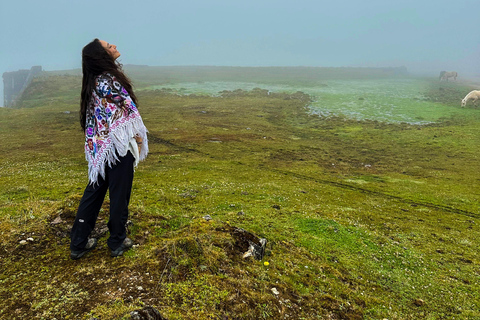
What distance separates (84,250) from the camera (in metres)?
5.92

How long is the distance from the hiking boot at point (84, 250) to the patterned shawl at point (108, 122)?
4.82 feet

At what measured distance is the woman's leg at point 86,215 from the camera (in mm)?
5801

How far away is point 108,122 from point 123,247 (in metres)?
2.87

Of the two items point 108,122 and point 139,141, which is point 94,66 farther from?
point 139,141

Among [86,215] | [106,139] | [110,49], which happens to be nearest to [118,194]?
[86,215]

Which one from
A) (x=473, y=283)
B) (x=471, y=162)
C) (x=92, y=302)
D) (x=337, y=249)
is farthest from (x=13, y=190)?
(x=471, y=162)

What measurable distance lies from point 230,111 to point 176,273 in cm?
4628

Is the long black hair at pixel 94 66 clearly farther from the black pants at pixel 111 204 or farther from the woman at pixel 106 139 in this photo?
the black pants at pixel 111 204

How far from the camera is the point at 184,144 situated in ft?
89.7

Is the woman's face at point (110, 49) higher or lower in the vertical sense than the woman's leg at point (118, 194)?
higher

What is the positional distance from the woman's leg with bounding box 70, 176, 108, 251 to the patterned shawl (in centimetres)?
22

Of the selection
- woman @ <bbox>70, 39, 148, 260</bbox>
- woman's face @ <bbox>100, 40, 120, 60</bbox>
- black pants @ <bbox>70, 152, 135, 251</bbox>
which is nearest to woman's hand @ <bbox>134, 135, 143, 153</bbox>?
woman @ <bbox>70, 39, 148, 260</bbox>

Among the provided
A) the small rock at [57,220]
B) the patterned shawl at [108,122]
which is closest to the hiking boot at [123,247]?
the patterned shawl at [108,122]

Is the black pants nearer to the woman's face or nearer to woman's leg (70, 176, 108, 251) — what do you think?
woman's leg (70, 176, 108, 251)
